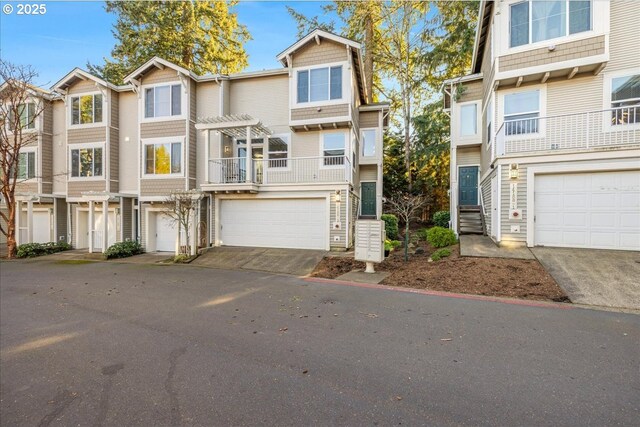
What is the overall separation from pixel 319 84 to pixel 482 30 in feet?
24.1

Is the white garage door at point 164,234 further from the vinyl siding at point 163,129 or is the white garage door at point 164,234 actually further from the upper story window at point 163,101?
the upper story window at point 163,101

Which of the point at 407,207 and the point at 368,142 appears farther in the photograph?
the point at 368,142

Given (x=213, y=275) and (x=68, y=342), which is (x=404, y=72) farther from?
(x=68, y=342)

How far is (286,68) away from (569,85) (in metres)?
11.1

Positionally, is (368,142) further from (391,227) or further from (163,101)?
(163,101)

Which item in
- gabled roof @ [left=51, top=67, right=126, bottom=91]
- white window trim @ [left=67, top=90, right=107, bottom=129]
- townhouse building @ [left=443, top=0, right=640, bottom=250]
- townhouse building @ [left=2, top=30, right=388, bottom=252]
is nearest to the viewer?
townhouse building @ [left=443, top=0, right=640, bottom=250]

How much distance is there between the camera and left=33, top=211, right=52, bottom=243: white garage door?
16.6m

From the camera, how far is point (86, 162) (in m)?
15.3

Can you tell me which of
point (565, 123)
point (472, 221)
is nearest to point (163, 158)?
point (472, 221)

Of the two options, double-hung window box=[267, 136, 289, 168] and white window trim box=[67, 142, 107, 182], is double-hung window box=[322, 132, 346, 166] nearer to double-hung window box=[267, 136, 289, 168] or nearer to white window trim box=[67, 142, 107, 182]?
double-hung window box=[267, 136, 289, 168]

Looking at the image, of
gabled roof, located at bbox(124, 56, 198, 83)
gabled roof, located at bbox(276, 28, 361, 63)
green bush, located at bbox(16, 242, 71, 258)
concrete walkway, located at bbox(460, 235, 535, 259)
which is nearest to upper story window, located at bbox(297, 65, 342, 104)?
gabled roof, located at bbox(276, 28, 361, 63)

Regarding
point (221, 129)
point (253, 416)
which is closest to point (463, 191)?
point (221, 129)

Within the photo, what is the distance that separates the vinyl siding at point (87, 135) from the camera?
1492cm

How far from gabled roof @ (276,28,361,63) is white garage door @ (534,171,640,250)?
8.97m
